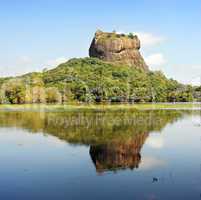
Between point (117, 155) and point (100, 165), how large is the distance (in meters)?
3.62

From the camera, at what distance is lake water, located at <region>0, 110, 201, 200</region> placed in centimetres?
1819

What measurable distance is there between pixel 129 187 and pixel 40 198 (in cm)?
485

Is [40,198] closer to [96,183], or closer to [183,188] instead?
[96,183]

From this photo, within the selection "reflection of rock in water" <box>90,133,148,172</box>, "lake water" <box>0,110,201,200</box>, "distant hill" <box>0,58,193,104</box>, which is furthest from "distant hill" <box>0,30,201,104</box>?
"reflection of rock in water" <box>90,133,148,172</box>

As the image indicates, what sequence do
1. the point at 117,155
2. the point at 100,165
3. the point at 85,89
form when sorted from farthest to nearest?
the point at 85,89 → the point at 117,155 → the point at 100,165

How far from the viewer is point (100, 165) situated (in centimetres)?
2458

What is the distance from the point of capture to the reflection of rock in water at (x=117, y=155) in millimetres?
24450

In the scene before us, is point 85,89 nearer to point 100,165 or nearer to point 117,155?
point 117,155

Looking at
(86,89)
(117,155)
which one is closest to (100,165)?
(117,155)

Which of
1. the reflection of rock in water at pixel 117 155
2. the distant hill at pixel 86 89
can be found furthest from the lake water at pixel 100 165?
the distant hill at pixel 86 89

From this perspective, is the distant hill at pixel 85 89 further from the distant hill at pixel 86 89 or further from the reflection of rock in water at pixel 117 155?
the reflection of rock in water at pixel 117 155

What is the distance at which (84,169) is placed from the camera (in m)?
23.3

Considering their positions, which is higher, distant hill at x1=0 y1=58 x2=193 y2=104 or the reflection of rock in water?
distant hill at x1=0 y1=58 x2=193 y2=104

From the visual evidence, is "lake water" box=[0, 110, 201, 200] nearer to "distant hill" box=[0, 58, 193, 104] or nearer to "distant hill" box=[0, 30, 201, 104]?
"distant hill" box=[0, 58, 193, 104]
